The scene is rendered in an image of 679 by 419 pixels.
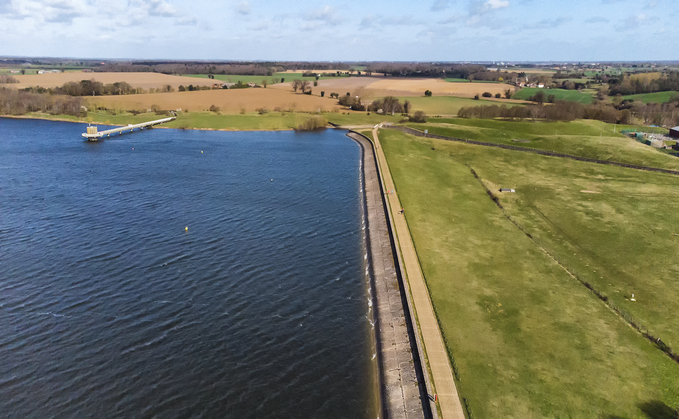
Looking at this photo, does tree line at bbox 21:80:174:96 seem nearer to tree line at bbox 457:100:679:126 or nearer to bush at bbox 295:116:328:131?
bush at bbox 295:116:328:131

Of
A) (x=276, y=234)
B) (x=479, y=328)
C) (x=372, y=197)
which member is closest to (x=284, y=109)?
(x=372, y=197)

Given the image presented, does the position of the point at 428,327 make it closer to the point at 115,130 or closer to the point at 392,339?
the point at 392,339

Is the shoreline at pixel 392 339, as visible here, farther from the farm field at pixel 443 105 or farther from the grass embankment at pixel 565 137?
the farm field at pixel 443 105

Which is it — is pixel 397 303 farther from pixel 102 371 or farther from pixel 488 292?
pixel 102 371

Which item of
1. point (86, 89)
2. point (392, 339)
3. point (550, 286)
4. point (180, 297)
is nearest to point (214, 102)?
point (86, 89)

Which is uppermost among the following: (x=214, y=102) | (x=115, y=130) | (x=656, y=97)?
(x=656, y=97)

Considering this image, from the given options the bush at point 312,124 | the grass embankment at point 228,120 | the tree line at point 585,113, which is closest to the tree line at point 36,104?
the grass embankment at point 228,120
